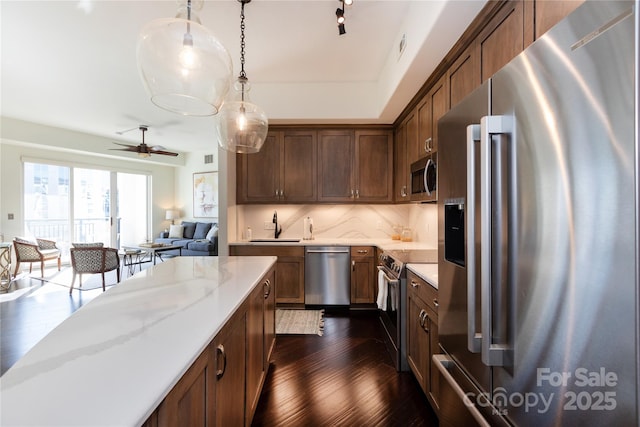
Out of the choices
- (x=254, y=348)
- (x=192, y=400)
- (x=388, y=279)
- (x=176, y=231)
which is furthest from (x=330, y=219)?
(x=176, y=231)

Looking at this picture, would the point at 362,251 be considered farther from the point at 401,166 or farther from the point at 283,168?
the point at 283,168

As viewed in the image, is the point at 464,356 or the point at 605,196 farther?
the point at 464,356

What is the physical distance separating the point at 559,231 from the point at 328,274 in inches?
121

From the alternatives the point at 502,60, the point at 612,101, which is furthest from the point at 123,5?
the point at 612,101

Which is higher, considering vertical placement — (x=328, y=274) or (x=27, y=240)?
(x=27, y=240)

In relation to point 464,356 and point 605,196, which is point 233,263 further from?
point 605,196

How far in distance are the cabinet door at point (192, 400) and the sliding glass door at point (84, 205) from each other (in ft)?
24.6

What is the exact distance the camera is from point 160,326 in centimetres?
97

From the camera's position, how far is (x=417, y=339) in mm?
2002

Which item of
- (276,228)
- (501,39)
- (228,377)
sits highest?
(501,39)

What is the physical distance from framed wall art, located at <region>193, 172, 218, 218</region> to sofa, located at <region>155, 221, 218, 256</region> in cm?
47

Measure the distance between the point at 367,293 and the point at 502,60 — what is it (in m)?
2.84

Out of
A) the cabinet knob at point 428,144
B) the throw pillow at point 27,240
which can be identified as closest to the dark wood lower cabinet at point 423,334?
the cabinet knob at point 428,144

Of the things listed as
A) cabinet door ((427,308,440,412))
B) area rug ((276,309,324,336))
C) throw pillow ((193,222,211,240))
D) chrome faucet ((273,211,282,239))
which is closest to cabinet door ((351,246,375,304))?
area rug ((276,309,324,336))
